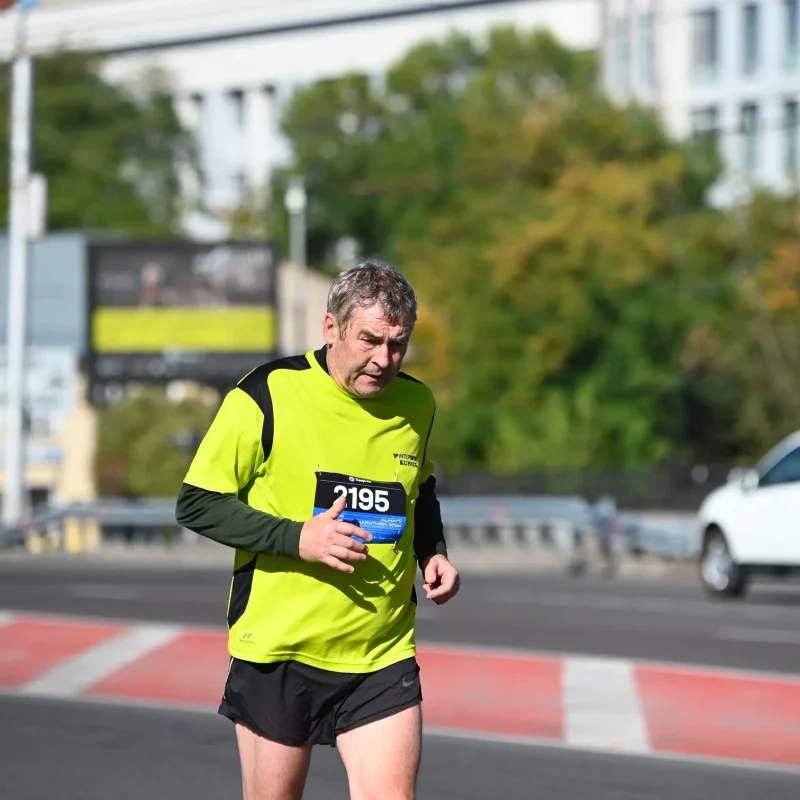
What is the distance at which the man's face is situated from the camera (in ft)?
15.9

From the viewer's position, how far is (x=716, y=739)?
9836 mm

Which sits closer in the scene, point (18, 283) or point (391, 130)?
point (18, 283)

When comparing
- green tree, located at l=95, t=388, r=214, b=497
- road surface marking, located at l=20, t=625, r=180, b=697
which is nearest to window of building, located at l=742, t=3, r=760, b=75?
green tree, located at l=95, t=388, r=214, b=497

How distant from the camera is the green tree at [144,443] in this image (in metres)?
51.5

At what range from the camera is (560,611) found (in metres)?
17.9

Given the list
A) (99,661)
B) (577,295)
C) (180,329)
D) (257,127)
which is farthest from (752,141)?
(99,661)

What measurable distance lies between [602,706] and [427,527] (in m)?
5.83

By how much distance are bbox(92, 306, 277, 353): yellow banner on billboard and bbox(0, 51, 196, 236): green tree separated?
2796 cm

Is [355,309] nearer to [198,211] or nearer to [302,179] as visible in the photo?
[302,179]

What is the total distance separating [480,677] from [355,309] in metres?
7.60

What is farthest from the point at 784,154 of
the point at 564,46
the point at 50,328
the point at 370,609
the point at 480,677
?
the point at 370,609

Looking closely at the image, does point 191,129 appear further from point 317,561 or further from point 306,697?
point 317,561

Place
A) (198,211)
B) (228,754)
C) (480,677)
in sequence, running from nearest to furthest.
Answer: (228,754), (480,677), (198,211)

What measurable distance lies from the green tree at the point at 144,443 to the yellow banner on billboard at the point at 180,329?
7.99 feet
